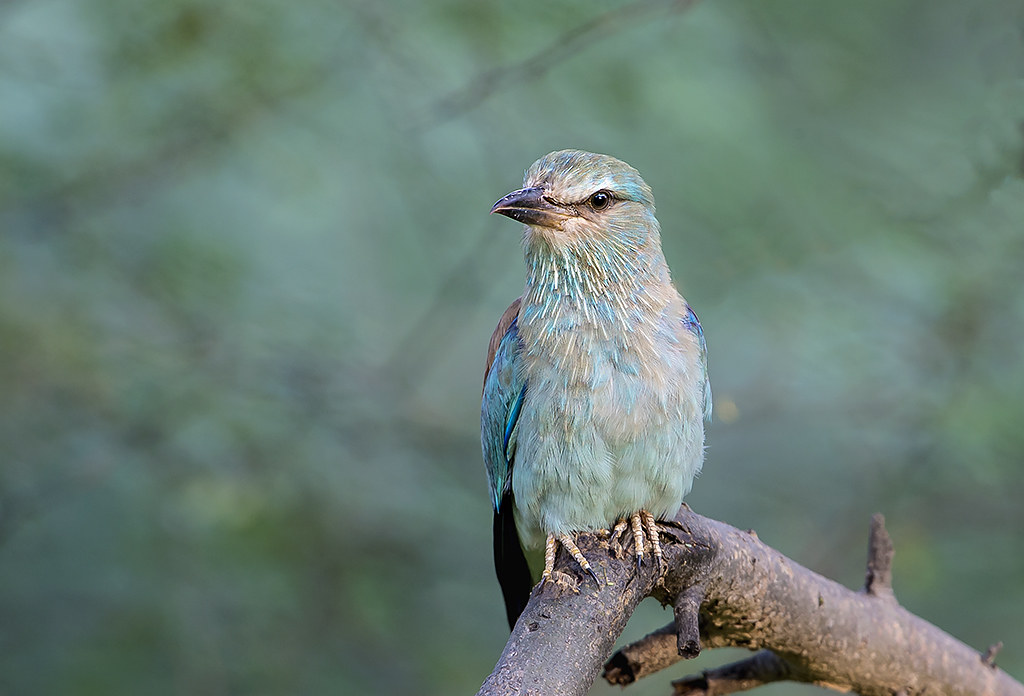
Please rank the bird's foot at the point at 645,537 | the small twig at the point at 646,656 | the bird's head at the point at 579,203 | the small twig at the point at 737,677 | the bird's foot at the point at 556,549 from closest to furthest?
the bird's foot at the point at 556,549
the bird's foot at the point at 645,537
the small twig at the point at 646,656
the bird's head at the point at 579,203
the small twig at the point at 737,677

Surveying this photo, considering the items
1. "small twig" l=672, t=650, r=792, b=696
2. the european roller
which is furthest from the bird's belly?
"small twig" l=672, t=650, r=792, b=696

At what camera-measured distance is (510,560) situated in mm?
3438

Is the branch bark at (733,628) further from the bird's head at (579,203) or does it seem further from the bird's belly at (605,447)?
the bird's head at (579,203)

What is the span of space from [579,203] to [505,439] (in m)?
0.71

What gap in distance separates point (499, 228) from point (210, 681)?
2387 millimetres

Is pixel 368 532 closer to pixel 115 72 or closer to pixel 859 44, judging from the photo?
pixel 115 72

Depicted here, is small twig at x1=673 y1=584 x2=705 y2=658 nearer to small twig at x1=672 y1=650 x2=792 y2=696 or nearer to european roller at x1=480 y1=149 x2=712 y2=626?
european roller at x1=480 y1=149 x2=712 y2=626

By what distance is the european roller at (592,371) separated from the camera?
2963 mm

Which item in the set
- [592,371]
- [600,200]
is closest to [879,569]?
[592,371]

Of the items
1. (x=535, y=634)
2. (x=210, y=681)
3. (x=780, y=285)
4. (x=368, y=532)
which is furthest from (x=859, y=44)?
(x=210, y=681)

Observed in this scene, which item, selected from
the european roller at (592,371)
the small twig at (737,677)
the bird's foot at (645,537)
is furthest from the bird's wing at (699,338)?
the small twig at (737,677)

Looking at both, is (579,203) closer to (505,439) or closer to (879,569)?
(505,439)

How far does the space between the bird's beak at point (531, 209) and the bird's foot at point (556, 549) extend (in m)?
0.86

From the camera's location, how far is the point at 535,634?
2439 millimetres
